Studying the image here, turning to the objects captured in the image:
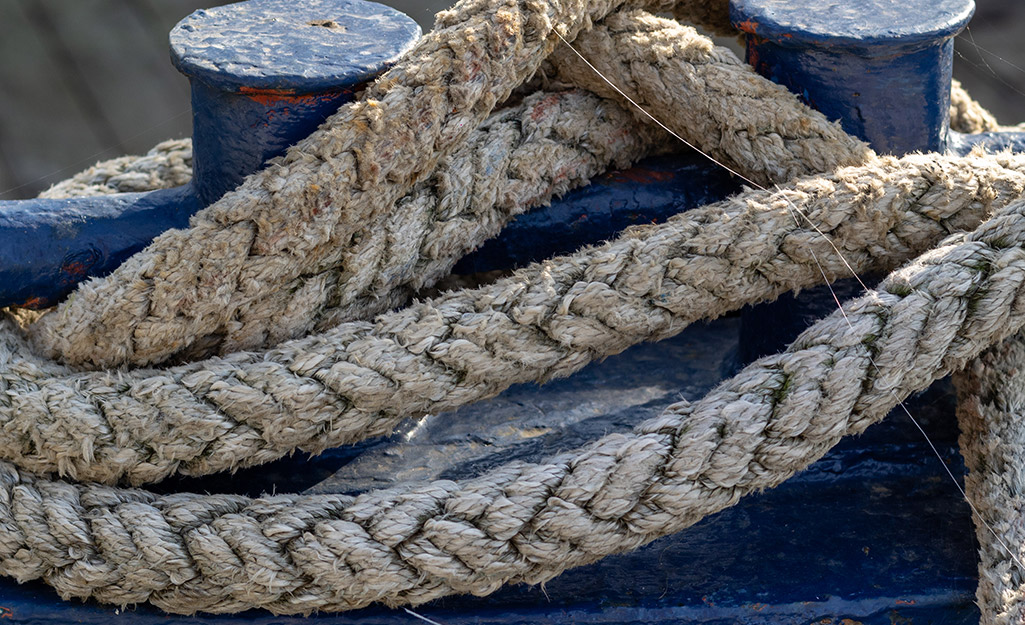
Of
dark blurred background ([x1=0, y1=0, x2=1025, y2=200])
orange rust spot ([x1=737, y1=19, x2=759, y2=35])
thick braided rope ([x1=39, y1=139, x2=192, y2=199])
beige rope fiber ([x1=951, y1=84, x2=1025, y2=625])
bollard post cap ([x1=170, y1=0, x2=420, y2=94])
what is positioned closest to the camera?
beige rope fiber ([x1=951, y1=84, x2=1025, y2=625])

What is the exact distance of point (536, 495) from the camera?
1.07 m

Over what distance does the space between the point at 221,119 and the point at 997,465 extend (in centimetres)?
98

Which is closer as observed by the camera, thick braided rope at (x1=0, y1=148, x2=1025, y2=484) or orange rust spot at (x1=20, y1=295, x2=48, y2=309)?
thick braided rope at (x1=0, y1=148, x2=1025, y2=484)

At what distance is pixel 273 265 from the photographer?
1.15 meters

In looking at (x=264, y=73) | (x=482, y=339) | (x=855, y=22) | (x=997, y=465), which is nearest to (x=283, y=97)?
(x=264, y=73)

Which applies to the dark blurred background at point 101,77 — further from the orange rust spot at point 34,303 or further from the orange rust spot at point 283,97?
the orange rust spot at point 283,97

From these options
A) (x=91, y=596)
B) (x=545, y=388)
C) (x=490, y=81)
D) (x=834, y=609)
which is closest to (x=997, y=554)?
(x=834, y=609)

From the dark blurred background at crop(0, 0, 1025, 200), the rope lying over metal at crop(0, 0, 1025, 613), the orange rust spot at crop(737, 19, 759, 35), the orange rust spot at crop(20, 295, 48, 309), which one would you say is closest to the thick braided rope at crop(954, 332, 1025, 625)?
the rope lying over metal at crop(0, 0, 1025, 613)

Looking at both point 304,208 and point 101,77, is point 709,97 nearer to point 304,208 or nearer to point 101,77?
point 304,208

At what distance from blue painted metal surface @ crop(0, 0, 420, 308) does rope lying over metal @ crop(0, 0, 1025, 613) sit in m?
0.05

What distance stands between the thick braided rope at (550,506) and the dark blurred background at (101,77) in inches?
123

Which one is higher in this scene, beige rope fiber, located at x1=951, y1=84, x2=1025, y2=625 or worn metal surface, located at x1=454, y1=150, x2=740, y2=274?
worn metal surface, located at x1=454, y1=150, x2=740, y2=274

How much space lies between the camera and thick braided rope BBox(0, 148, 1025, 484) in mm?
1121

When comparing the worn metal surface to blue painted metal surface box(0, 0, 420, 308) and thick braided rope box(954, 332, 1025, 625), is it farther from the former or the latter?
thick braided rope box(954, 332, 1025, 625)
